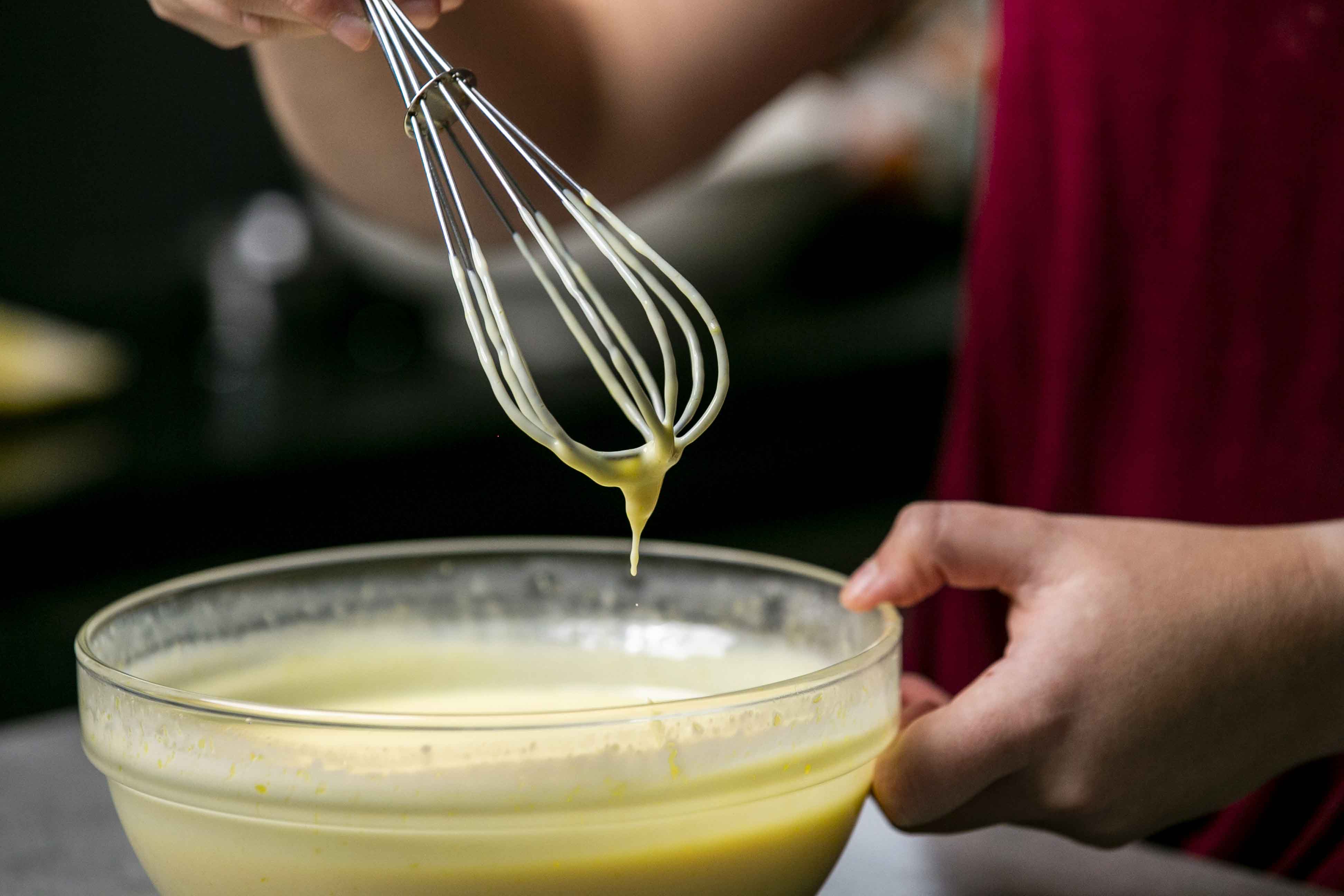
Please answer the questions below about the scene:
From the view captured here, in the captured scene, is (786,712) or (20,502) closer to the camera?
(786,712)

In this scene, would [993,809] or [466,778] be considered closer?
[466,778]

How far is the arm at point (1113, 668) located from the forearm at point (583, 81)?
34 centimetres

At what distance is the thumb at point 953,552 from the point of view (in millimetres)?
479

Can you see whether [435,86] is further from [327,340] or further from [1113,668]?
[327,340]

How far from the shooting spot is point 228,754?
14.9 inches

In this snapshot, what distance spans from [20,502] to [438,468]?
0.43 m

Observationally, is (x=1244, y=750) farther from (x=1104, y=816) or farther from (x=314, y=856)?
(x=314, y=856)

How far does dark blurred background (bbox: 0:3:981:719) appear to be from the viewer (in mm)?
1301

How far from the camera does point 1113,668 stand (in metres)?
0.46

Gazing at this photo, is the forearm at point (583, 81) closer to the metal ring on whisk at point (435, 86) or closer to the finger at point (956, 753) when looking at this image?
the metal ring on whisk at point (435, 86)

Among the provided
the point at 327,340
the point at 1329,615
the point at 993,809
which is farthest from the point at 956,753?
the point at 327,340

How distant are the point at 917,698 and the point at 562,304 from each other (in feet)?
0.78

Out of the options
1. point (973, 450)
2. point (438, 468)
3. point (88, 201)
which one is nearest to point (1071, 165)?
point (973, 450)

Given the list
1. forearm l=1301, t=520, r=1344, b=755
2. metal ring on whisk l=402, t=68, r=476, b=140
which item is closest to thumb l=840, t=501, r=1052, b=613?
forearm l=1301, t=520, r=1344, b=755
